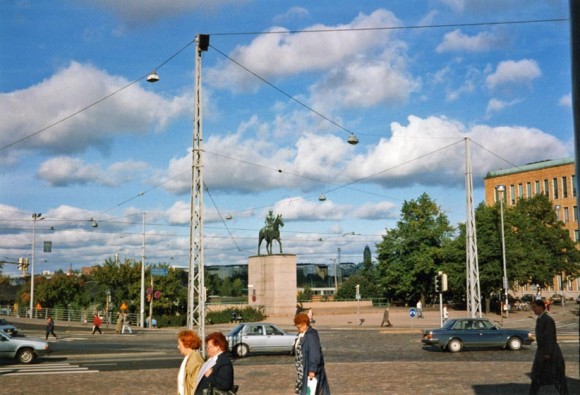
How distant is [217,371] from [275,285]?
52.5 metres

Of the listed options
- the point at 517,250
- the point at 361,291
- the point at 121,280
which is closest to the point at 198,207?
the point at 121,280

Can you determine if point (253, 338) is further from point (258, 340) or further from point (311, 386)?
point (311, 386)

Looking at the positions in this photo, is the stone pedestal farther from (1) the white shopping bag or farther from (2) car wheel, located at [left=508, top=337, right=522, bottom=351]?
(1) the white shopping bag

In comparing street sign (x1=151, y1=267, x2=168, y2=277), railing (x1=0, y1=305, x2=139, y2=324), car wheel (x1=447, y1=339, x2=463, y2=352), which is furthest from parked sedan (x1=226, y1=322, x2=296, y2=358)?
railing (x1=0, y1=305, x2=139, y2=324)

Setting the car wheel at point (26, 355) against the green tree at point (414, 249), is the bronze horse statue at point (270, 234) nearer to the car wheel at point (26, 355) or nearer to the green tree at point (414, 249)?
the green tree at point (414, 249)

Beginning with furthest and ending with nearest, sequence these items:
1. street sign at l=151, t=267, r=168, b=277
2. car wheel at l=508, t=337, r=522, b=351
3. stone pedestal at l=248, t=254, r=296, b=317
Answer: stone pedestal at l=248, t=254, r=296, b=317 → street sign at l=151, t=267, r=168, b=277 → car wheel at l=508, t=337, r=522, b=351

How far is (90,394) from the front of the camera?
1577cm

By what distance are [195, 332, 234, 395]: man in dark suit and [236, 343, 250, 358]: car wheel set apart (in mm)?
20239

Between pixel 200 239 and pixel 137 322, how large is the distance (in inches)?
1693

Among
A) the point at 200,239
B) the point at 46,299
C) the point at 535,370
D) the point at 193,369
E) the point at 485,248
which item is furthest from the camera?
the point at 46,299

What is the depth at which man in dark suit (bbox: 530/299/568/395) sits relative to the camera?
906 cm

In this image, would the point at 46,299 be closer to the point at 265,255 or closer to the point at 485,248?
the point at 265,255

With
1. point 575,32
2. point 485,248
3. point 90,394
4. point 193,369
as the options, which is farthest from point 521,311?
point 575,32

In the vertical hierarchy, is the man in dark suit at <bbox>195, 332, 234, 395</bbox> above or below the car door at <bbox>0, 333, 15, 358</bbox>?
above
